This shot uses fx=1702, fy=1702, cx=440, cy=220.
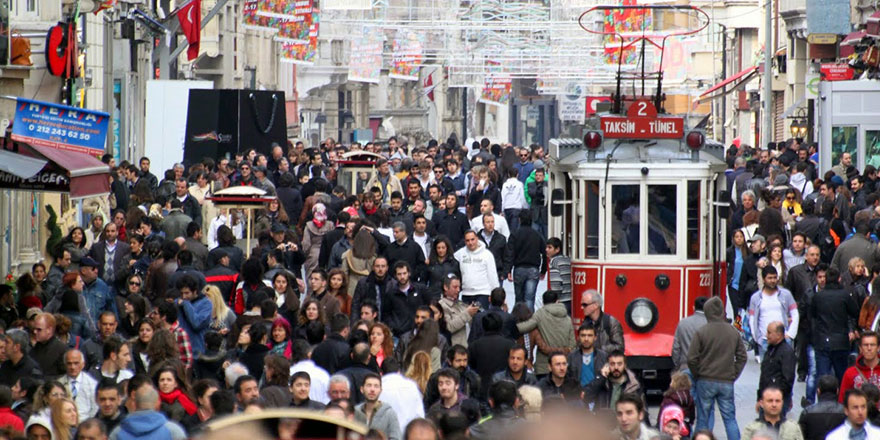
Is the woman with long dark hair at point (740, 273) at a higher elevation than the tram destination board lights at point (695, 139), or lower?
lower

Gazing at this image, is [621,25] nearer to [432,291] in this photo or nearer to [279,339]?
[432,291]

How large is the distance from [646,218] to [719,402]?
2289 mm

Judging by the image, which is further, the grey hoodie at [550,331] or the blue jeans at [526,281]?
the blue jeans at [526,281]

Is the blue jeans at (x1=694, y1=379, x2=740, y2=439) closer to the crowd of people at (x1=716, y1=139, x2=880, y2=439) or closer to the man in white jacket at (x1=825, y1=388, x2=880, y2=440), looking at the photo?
the crowd of people at (x1=716, y1=139, x2=880, y2=439)

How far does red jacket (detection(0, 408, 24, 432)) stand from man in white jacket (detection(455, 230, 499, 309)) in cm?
776

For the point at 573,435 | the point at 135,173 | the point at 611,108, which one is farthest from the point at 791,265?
the point at 573,435

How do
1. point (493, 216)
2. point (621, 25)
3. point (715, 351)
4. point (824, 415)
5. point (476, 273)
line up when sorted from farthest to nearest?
point (621, 25)
point (493, 216)
point (476, 273)
point (715, 351)
point (824, 415)

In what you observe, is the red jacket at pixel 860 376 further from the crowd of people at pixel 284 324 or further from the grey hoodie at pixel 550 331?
the grey hoodie at pixel 550 331

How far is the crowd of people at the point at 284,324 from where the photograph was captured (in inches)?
384

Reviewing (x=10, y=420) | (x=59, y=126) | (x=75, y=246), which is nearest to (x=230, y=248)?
(x=75, y=246)

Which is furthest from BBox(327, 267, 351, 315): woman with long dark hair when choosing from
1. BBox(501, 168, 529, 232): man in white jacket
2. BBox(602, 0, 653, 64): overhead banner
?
BBox(602, 0, 653, 64): overhead banner

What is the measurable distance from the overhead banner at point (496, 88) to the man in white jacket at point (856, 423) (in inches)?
1764

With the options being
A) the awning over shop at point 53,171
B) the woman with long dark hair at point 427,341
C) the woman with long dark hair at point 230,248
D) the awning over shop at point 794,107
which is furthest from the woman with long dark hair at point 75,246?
the awning over shop at point 794,107

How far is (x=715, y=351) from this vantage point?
12664 millimetres
